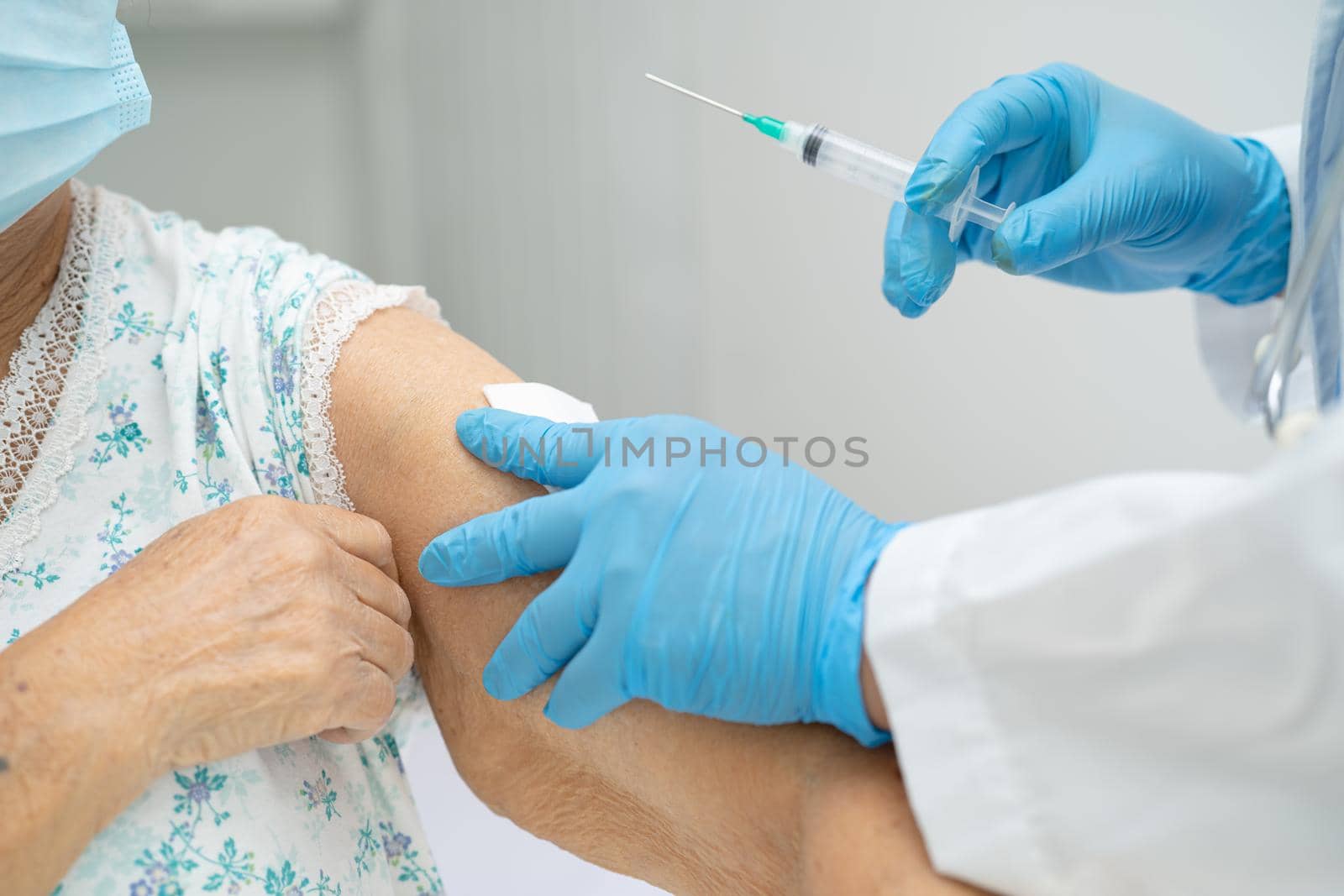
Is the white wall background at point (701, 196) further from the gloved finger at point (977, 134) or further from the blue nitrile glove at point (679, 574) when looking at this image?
the blue nitrile glove at point (679, 574)

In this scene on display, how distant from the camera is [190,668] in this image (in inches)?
32.6

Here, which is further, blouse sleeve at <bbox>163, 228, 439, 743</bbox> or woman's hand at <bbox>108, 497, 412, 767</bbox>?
blouse sleeve at <bbox>163, 228, 439, 743</bbox>

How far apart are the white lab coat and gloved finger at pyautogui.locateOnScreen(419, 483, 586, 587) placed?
1.02 ft

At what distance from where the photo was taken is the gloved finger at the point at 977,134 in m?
1.13

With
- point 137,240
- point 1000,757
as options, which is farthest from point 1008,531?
point 137,240

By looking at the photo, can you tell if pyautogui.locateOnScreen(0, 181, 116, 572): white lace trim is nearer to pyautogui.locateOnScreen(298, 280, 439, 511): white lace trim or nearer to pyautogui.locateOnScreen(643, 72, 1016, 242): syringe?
pyautogui.locateOnScreen(298, 280, 439, 511): white lace trim

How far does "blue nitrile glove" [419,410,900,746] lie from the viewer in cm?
79

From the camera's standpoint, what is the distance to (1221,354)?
1640 mm

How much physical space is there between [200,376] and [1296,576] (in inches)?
40.8

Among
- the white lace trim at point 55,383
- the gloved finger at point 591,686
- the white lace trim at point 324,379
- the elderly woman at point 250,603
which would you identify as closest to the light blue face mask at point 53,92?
the elderly woman at point 250,603

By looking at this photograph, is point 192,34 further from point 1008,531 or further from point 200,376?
point 1008,531

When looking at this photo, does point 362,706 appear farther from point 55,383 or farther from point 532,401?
point 55,383

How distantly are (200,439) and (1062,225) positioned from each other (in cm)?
105

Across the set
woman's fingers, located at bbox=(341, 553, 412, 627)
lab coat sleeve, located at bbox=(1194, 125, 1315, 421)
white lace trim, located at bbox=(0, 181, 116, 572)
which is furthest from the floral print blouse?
lab coat sleeve, located at bbox=(1194, 125, 1315, 421)
